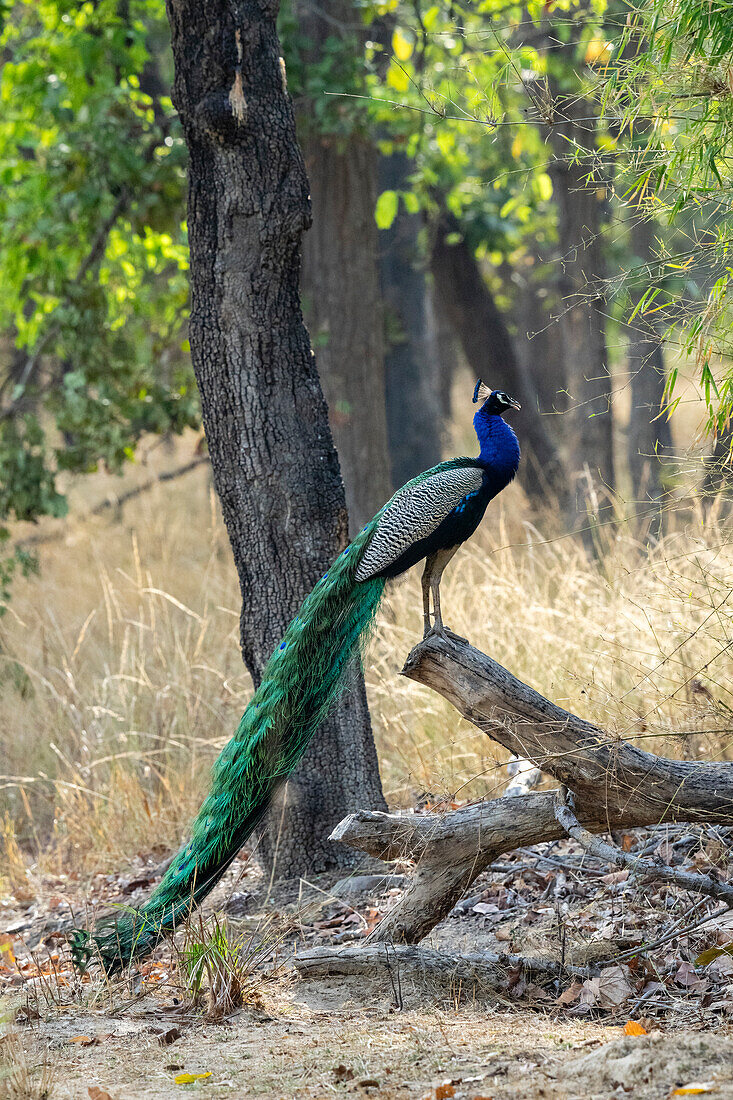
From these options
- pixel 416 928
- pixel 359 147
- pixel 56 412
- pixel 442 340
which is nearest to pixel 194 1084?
pixel 416 928

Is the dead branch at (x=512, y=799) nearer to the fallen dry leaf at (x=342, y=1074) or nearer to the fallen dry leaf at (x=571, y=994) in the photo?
the fallen dry leaf at (x=571, y=994)

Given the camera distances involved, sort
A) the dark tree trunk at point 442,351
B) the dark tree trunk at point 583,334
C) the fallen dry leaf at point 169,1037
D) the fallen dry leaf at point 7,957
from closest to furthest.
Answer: the fallen dry leaf at point 169,1037
the fallen dry leaf at point 7,957
the dark tree trunk at point 583,334
the dark tree trunk at point 442,351

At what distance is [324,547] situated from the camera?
4719 millimetres

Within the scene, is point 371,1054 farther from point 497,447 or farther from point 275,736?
point 497,447

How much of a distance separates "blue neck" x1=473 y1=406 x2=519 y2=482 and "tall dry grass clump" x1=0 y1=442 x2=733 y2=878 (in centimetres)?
98

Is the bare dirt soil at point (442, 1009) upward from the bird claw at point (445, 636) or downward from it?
downward

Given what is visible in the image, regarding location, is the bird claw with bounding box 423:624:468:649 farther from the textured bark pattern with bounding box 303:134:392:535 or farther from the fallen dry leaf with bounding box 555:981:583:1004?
the textured bark pattern with bounding box 303:134:392:535

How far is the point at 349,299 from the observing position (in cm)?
785

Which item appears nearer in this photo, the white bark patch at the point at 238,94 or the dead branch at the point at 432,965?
the dead branch at the point at 432,965

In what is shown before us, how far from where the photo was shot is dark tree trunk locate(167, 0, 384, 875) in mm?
4582

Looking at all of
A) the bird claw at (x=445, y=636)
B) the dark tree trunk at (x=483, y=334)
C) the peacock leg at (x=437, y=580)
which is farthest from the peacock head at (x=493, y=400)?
the dark tree trunk at (x=483, y=334)

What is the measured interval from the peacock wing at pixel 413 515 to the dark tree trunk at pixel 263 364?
101 centimetres

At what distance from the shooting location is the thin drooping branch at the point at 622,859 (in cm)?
317

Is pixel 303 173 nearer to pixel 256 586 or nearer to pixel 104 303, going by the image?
pixel 256 586
